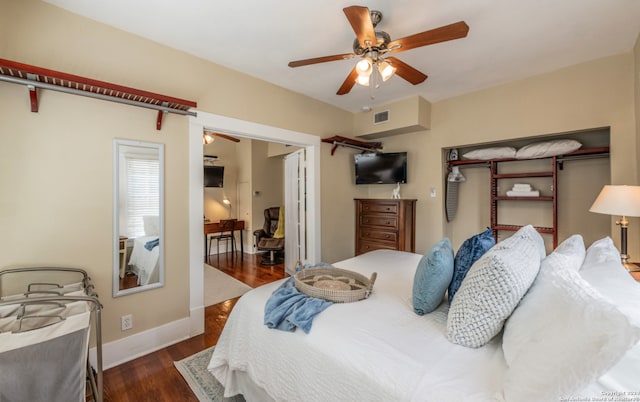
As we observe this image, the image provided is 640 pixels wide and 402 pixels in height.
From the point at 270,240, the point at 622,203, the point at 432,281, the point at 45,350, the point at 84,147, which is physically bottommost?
the point at 270,240

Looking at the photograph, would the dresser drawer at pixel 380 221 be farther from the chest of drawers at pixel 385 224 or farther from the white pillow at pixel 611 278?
the white pillow at pixel 611 278

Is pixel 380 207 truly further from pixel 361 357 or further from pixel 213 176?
pixel 213 176

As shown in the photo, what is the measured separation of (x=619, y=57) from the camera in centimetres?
245

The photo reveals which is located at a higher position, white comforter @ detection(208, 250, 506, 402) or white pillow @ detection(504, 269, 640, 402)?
white pillow @ detection(504, 269, 640, 402)

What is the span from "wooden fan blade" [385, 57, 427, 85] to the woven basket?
61.9 inches

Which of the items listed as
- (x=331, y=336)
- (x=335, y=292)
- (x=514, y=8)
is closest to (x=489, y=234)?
(x=335, y=292)

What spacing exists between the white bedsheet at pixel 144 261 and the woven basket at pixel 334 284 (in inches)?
53.5

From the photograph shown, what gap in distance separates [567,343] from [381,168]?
3.38 m

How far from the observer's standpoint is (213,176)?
5621 millimetres

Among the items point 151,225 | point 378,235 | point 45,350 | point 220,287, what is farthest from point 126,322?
point 378,235

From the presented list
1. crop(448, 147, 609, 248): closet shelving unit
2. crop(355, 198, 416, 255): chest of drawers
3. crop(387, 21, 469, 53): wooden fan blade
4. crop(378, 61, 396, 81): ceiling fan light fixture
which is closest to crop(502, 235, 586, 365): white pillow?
crop(387, 21, 469, 53): wooden fan blade

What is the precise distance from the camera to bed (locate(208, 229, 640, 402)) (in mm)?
689

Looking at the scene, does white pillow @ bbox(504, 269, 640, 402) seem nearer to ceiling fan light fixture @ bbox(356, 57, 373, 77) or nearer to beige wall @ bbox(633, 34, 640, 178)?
ceiling fan light fixture @ bbox(356, 57, 373, 77)

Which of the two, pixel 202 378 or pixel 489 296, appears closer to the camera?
pixel 489 296
